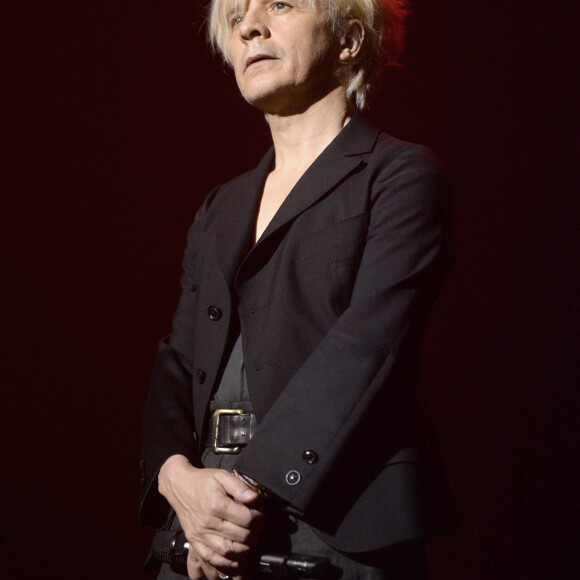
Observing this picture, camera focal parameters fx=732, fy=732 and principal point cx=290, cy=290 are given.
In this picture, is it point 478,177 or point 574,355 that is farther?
point 478,177

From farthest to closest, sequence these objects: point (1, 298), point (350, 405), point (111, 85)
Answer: point (111, 85), point (1, 298), point (350, 405)

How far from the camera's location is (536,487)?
1953 mm

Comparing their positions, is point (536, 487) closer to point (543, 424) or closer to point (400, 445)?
point (543, 424)

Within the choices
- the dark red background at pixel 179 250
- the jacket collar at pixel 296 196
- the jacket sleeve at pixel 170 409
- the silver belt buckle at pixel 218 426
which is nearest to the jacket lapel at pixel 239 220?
the jacket collar at pixel 296 196

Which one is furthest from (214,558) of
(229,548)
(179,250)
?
(179,250)

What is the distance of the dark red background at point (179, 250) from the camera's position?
2.00 m

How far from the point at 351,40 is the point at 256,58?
238mm

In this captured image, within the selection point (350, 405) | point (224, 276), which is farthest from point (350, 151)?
point (350, 405)

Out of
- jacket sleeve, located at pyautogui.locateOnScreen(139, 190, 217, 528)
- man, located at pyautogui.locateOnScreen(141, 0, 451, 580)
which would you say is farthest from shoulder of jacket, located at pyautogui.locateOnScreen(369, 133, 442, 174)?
jacket sleeve, located at pyautogui.locateOnScreen(139, 190, 217, 528)

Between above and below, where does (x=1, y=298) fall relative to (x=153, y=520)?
above

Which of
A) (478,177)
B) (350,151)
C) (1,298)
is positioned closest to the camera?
(350,151)

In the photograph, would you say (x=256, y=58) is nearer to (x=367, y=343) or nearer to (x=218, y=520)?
(x=367, y=343)

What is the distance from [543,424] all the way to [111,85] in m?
1.74

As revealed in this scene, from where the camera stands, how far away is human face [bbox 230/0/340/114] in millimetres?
1447
